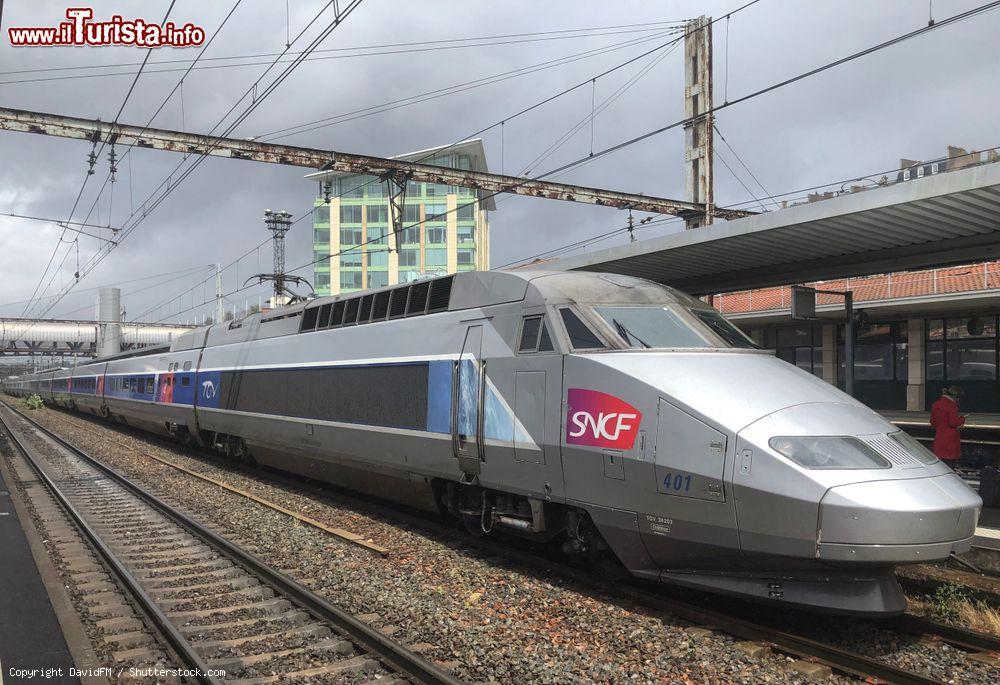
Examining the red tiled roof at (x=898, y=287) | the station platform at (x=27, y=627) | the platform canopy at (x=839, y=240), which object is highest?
the red tiled roof at (x=898, y=287)

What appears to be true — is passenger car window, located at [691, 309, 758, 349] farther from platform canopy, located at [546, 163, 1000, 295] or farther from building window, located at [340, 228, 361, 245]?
building window, located at [340, 228, 361, 245]

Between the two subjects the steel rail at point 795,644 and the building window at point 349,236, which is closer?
the steel rail at point 795,644

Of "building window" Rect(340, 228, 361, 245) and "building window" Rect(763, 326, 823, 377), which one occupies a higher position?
"building window" Rect(340, 228, 361, 245)

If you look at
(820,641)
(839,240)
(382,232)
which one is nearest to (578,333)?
(820,641)

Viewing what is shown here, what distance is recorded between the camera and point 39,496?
544 inches

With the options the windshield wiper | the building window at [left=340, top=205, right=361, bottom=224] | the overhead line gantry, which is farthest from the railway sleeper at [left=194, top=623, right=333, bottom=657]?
the building window at [left=340, top=205, right=361, bottom=224]

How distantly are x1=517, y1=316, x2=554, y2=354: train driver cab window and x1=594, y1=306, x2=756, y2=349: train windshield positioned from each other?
57cm

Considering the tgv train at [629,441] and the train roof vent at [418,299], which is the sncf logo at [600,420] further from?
the train roof vent at [418,299]

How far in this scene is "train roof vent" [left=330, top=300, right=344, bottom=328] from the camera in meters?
12.3

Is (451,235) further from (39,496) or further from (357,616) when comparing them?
(357,616)

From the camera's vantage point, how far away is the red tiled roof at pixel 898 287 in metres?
21.3

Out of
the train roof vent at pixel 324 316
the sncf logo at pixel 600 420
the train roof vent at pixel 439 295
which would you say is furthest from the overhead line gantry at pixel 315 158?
the sncf logo at pixel 600 420

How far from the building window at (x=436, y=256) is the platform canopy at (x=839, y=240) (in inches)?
2231

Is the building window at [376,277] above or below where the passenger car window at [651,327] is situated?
above
